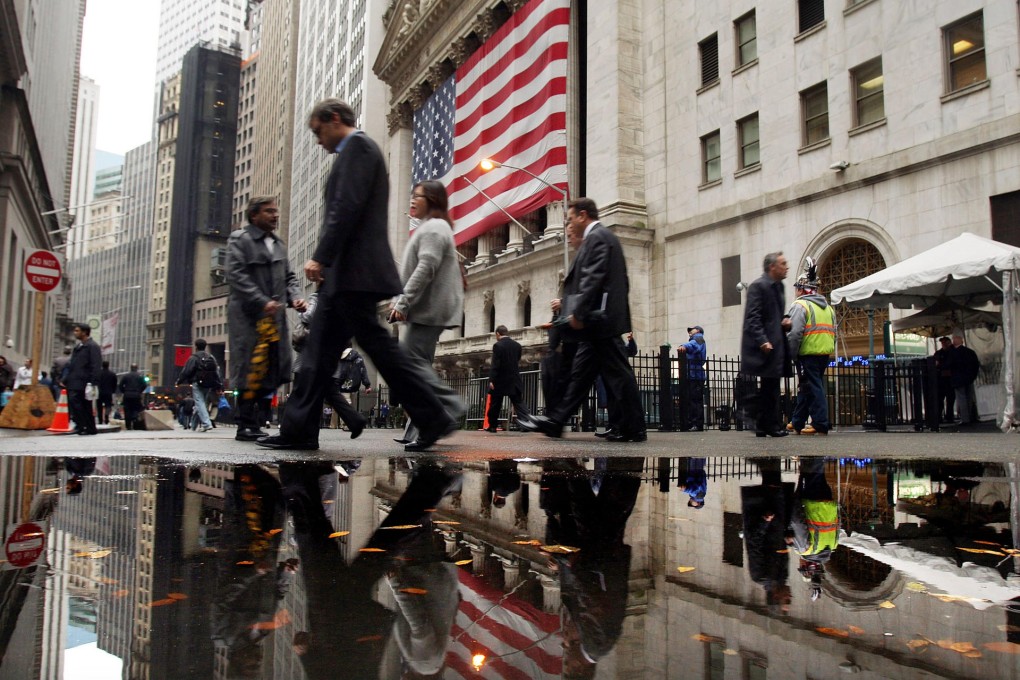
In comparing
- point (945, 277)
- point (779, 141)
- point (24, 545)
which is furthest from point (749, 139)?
point (24, 545)

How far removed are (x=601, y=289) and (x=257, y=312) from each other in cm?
329

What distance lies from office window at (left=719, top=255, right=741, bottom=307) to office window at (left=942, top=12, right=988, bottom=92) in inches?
297

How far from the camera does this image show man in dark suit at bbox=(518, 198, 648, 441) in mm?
7586

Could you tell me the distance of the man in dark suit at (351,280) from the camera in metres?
5.27

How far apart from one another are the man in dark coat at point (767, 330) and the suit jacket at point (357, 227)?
550 cm

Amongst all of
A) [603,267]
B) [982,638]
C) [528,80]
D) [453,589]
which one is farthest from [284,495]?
[528,80]

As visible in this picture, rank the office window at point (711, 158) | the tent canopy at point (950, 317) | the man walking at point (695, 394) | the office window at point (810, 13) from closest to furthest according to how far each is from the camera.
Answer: the man walking at point (695, 394) < the tent canopy at point (950, 317) < the office window at point (810, 13) < the office window at point (711, 158)

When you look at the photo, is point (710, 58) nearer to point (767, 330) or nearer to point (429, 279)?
point (767, 330)

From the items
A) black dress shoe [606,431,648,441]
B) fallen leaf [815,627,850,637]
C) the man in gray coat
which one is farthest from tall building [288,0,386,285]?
fallen leaf [815,627,850,637]

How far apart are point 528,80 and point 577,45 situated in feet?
9.02

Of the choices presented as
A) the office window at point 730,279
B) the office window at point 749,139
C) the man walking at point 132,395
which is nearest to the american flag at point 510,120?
the office window at point 749,139

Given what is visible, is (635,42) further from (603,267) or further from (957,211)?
(603,267)

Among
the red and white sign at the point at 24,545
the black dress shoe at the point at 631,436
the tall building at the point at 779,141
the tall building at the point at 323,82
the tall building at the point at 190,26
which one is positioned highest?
the tall building at the point at 190,26

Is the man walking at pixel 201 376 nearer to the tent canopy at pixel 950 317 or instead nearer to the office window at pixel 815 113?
the tent canopy at pixel 950 317
